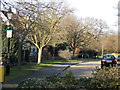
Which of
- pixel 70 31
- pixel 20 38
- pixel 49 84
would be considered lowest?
pixel 49 84

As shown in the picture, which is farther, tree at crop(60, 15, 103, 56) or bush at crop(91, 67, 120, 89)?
tree at crop(60, 15, 103, 56)

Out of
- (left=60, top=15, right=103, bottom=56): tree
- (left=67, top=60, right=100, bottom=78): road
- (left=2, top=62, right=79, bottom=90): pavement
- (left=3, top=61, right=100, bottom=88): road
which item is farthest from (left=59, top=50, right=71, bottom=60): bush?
(left=2, top=62, right=79, bottom=90): pavement

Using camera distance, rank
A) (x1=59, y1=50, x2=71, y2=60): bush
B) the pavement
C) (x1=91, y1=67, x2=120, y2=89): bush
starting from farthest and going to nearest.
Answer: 1. (x1=59, y1=50, x2=71, y2=60): bush
2. the pavement
3. (x1=91, y1=67, x2=120, y2=89): bush

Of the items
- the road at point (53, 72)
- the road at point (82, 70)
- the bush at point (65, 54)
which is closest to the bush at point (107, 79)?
the road at point (82, 70)

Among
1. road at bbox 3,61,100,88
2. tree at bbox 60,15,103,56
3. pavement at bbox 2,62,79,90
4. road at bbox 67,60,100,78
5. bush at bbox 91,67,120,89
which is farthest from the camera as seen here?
tree at bbox 60,15,103,56

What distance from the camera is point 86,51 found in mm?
69562

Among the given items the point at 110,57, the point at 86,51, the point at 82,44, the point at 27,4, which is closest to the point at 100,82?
the point at 27,4

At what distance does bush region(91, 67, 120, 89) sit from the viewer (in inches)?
351

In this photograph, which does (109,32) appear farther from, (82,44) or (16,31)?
(16,31)

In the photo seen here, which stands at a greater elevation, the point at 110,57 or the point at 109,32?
the point at 109,32

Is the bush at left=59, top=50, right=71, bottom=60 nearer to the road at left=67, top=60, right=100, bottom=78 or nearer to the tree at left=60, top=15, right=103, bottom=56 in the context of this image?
the tree at left=60, top=15, right=103, bottom=56

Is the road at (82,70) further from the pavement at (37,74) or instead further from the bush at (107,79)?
the bush at (107,79)

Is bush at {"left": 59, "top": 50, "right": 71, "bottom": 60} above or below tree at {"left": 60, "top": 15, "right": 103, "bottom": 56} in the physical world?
below

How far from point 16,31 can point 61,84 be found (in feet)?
43.6
